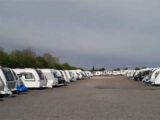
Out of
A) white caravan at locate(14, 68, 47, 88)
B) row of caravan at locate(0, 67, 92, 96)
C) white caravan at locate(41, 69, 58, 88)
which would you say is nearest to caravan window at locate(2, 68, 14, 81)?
row of caravan at locate(0, 67, 92, 96)

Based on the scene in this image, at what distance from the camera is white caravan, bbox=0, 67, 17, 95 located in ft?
91.8

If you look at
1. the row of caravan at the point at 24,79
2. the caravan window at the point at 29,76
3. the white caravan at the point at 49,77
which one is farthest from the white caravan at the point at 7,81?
the white caravan at the point at 49,77

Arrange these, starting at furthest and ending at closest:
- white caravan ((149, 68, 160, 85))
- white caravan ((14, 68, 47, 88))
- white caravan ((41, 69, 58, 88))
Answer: white caravan ((149, 68, 160, 85))
white caravan ((41, 69, 58, 88))
white caravan ((14, 68, 47, 88))

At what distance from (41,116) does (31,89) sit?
25023 millimetres

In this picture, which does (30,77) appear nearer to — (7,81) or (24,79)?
(24,79)

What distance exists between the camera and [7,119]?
15.9m

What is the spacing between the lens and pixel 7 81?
29625 millimetres

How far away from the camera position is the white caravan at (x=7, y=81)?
2798cm

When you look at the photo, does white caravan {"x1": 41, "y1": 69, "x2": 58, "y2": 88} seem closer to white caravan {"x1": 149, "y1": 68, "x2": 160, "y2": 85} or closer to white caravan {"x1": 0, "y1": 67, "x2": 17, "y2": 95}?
white caravan {"x1": 149, "y1": 68, "x2": 160, "y2": 85}

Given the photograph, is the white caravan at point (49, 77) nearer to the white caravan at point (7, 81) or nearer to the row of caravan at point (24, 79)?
the row of caravan at point (24, 79)

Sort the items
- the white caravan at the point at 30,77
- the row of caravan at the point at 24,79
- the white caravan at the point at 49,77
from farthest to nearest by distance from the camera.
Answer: the white caravan at the point at 49,77 → the white caravan at the point at 30,77 → the row of caravan at the point at 24,79

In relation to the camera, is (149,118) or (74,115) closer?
(149,118)

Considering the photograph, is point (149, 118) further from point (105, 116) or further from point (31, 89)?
point (31, 89)

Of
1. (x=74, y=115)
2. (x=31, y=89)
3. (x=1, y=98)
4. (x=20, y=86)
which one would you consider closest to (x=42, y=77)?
(x=31, y=89)
